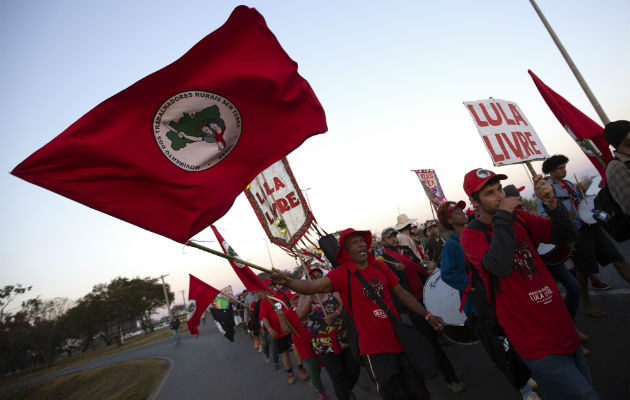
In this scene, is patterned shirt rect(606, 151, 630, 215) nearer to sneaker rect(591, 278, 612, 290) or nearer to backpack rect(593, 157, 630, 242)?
backpack rect(593, 157, 630, 242)

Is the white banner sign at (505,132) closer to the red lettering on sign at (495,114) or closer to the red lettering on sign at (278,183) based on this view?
the red lettering on sign at (495,114)

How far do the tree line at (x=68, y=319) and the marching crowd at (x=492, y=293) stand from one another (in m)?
50.8

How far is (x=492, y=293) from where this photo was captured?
2232mm

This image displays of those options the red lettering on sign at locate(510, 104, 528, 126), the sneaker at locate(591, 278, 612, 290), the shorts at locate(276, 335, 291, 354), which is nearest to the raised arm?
the red lettering on sign at locate(510, 104, 528, 126)

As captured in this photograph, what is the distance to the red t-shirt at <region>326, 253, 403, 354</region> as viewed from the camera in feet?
9.50

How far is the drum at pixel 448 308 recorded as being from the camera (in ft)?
12.0

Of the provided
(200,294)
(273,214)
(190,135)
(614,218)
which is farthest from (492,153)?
(200,294)

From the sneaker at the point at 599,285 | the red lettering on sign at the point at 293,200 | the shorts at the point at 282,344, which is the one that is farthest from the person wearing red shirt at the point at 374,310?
the shorts at the point at 282,344

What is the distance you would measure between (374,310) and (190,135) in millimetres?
2405

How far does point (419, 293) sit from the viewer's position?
4.83 metres

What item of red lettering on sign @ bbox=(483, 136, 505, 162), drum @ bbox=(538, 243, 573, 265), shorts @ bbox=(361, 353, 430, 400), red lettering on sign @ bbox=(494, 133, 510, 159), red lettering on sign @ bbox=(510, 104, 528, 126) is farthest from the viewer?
red lettering on sign @ bbox=(510, 104, 528, 126)

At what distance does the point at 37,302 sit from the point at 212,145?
54500 mm

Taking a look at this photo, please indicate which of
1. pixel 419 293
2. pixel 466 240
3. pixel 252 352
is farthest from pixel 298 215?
pixel 252 352

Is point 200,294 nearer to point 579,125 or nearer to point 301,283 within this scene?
point 301,283
